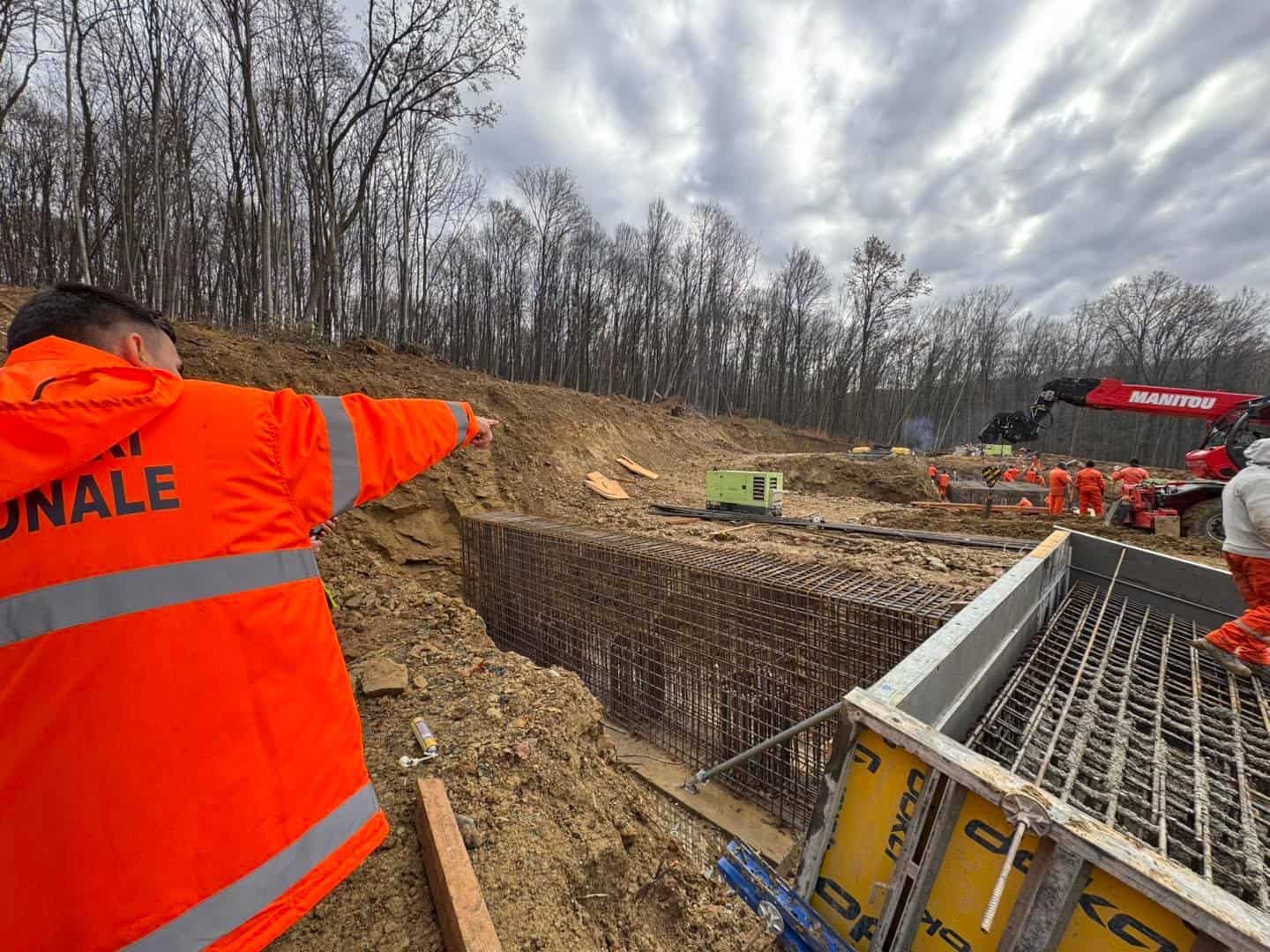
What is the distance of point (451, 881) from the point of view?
66.0 inches

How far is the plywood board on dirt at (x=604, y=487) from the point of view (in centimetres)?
1170

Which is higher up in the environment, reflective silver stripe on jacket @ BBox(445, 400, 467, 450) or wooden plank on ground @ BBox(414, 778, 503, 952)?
reflective silver stripe on jacket @ BBox(445, 400, 467, 450)

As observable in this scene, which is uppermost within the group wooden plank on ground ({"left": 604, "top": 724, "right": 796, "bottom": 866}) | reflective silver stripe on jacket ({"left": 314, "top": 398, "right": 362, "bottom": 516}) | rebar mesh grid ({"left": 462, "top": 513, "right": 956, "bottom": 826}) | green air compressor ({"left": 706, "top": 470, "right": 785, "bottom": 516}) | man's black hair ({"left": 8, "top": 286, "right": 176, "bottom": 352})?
man's black hair ({"left": 8, "top": 286, "right": 176, "bottom": 352})

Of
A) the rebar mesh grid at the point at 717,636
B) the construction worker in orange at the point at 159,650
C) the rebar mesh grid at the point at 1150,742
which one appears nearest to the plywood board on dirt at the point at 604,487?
the rebar mesh grid at the point at 717,636

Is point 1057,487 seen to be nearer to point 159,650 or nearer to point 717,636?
point 717,636

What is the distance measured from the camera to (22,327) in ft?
4.17

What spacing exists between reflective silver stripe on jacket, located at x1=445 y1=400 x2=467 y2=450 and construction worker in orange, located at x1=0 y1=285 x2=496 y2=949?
360 mm

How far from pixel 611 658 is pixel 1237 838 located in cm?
466

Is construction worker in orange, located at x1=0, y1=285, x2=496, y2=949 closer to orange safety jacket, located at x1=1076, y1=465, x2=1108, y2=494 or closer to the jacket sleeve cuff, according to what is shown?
the jacket sleeve cuff

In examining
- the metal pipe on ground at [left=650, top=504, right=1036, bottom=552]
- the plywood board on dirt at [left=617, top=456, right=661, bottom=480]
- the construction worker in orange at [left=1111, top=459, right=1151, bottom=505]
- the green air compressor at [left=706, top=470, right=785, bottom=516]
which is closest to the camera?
the metal pipe on ground at [left=650, top=504, right=1036, bottom=552]

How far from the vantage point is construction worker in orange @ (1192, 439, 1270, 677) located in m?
2.78

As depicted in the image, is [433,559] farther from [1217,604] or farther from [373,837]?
[1217,604]

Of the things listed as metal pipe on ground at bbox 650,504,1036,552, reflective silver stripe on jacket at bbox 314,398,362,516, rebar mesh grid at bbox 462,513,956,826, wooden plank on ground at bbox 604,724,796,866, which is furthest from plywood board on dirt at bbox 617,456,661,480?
reflective silver stripe on jacket at bbox 314,398,362,516

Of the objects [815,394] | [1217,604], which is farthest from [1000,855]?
[815,394]
